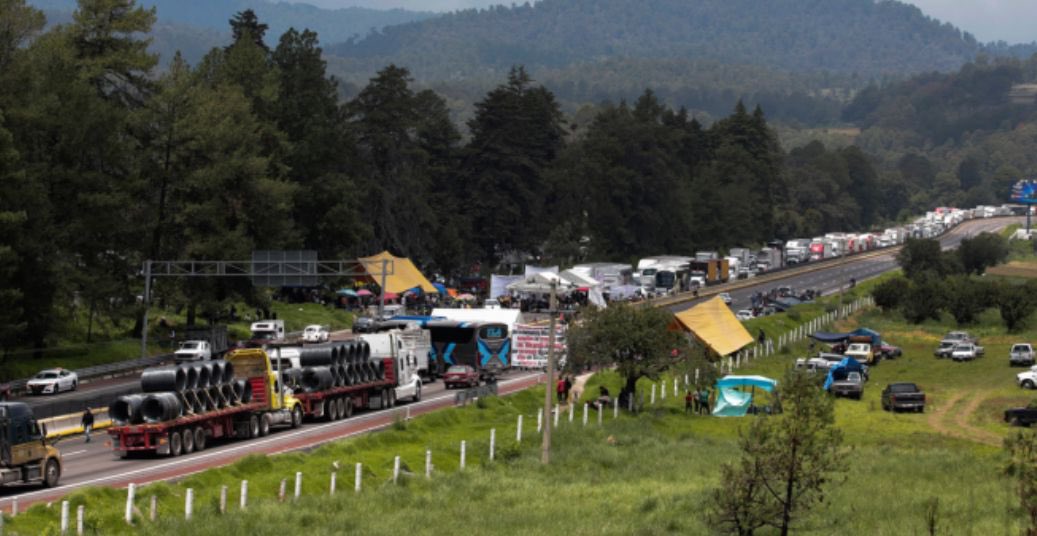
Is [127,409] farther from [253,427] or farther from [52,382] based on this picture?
[52,382]

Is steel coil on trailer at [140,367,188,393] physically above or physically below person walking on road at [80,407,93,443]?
above

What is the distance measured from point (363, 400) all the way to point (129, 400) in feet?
54.8

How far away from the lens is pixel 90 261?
82375 millimetres

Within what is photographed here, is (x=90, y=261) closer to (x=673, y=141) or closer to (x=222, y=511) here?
(x=222, y=511)

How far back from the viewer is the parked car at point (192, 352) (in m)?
81.5

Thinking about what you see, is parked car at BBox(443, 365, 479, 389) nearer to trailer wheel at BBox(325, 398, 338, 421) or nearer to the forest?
trailer wheel at BBox(325, 398, 338, 421)

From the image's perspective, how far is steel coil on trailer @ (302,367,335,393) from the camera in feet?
196

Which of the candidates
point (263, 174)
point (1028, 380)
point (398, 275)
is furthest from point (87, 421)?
point (398, 275)

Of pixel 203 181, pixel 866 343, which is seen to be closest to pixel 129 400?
pixel 203 181

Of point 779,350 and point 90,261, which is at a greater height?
point 90,261

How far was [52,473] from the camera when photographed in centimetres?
4247

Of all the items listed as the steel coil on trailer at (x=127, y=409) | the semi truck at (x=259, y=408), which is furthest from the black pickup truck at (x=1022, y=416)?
the steel coil on trailer at (x=127, y=409)

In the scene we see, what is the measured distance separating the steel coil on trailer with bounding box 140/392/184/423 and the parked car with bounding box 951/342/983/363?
177 feet

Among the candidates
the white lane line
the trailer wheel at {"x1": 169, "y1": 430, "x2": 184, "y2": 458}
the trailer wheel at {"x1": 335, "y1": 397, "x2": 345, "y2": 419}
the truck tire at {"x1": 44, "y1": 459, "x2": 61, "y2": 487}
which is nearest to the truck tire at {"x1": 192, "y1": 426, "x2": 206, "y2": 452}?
the white lane line
